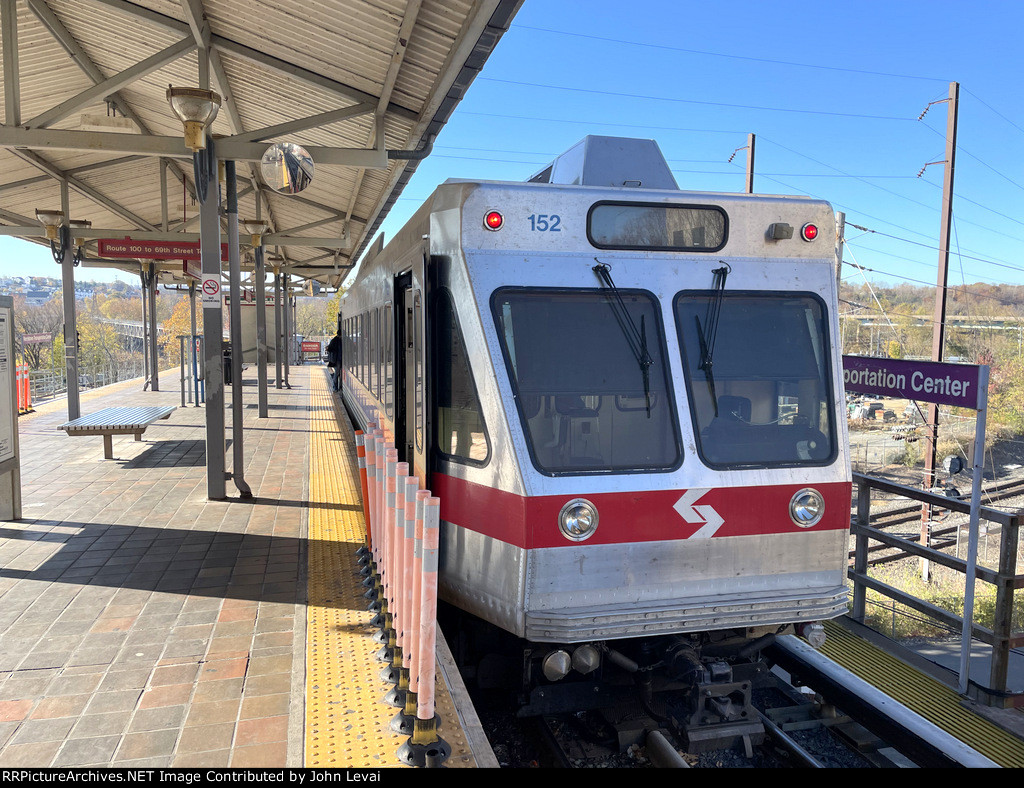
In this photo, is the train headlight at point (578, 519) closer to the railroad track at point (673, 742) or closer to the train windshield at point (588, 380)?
the train windshield at point (588, 380)

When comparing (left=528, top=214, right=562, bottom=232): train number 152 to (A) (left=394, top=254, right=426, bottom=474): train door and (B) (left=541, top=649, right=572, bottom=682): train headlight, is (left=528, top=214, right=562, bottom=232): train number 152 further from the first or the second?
(B) (left=541, top=649, right=572, bottom=682): train headlight

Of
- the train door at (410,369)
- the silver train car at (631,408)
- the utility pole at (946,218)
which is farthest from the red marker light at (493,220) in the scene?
the utility pole at (946,218)

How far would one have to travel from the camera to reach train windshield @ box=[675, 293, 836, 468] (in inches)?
150

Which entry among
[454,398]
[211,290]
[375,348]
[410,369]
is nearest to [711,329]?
[454,398]

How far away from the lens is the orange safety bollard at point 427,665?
3023 millimetres

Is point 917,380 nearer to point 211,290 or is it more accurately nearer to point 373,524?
point 373,524

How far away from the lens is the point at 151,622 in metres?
4.54

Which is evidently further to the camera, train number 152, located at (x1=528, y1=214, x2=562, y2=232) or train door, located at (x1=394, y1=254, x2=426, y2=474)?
train door, located at (x1=394, y1=254, x2=426, y2=474)

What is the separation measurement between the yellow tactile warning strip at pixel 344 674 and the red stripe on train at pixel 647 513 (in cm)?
85

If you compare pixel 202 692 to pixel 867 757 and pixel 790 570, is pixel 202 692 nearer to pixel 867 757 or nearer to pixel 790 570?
pixel 790 570

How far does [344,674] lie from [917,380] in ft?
12.9

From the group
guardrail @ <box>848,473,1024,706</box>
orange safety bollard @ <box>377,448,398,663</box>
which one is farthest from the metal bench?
guardrail @ <box>848,473,1024,706</box>

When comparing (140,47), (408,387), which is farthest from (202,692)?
(140,47)

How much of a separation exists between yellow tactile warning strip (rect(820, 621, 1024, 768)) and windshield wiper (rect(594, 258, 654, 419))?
2410 mm
